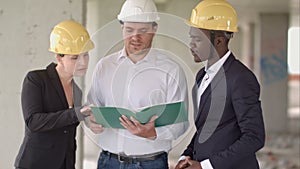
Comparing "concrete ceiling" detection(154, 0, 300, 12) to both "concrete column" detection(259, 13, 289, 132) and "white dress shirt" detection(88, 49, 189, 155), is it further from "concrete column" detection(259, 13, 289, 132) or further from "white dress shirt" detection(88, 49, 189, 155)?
"white dress shirt" detection(88, 49, 189, 155)

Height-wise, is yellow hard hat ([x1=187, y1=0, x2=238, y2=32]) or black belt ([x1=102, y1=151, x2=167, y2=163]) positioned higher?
yellow hard hat ([x1=187, y1=0, x2=238, y2=32])

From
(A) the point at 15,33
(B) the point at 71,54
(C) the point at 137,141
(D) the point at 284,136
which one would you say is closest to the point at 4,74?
(A) the point at 15,33

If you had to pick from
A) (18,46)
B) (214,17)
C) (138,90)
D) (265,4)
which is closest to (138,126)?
(138,90)

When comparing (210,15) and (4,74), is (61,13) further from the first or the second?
(210,15)

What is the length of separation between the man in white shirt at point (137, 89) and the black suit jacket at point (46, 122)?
17 cm

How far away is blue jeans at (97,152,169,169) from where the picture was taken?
123 inches

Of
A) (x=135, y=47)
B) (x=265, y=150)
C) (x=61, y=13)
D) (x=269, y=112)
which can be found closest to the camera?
(x=135, y=47)

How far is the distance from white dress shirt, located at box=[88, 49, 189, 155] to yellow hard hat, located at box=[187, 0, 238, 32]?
0.84 ft

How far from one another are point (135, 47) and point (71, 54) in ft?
1.31

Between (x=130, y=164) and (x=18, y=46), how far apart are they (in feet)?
7.31

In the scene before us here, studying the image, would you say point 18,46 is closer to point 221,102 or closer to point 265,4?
point 221,102

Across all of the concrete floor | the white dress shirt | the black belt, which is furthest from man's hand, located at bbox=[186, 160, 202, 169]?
the concrete floor

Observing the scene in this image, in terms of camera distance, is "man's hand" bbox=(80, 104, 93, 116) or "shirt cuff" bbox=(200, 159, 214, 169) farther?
"man's hand" bbox=(80, 104, 93, 116)

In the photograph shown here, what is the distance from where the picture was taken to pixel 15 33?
16.3 feet
